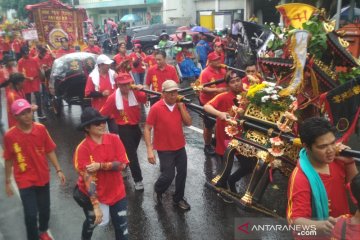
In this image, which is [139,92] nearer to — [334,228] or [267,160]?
[267,160]

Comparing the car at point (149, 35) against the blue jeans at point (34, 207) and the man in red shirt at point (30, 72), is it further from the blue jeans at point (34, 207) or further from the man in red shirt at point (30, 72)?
the blue jeans at point (34, 207)

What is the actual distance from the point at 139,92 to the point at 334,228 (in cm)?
416

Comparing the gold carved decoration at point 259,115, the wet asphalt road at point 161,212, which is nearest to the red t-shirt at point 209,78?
the wet asphalt road at point 161,212

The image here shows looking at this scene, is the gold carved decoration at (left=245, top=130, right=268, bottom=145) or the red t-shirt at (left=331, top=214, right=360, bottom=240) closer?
the red t-shirt at (left=331, top=214, right=360, bottom=240)

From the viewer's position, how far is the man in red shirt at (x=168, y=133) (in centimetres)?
478

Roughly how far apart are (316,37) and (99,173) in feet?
8.69

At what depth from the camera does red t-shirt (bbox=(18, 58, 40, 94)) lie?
9.20 meters

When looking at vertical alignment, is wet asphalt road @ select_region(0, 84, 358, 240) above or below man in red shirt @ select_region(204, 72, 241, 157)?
below

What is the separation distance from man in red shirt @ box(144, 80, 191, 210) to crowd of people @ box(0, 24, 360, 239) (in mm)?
13

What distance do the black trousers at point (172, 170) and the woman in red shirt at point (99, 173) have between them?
1141mm

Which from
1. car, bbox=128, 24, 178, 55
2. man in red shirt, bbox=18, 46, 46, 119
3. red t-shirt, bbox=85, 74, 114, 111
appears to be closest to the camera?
red t-shirt, bbox=85, 74, 114, 111

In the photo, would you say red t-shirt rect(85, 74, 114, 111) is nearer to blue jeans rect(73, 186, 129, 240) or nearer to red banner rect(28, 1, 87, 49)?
blue jeans rect(73, 186, 129, 240)

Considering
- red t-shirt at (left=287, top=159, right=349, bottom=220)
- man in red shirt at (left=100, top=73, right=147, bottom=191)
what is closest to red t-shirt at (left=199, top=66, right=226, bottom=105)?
man in red shirt at (left=100, top=73, right=147, bottom=191)

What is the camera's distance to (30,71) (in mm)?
9320
